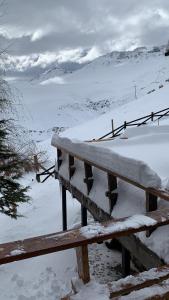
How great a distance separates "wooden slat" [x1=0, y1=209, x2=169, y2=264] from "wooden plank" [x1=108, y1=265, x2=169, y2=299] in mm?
333

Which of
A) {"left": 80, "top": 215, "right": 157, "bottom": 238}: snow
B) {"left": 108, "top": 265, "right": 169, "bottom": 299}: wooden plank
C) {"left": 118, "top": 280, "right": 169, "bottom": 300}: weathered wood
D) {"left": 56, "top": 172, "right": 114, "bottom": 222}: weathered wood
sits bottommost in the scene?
{"left": 56, "top": 172, "right": 114, "bottom": 222}: weathered wood

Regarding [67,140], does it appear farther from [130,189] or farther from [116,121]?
[116,121]

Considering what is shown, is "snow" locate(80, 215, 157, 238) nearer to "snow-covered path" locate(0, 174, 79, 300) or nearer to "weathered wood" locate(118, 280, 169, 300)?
"weathered wood" locate(118, 280, 169, 300)

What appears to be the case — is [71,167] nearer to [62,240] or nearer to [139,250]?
[139,250]

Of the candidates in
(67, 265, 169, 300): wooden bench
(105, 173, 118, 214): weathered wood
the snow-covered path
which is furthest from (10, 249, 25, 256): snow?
Result: the snow-covered path

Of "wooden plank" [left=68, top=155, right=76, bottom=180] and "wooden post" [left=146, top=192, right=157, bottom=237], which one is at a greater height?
"wooden post" [left=146, top=192, right=157, bottom=237]

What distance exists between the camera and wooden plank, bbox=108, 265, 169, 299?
2803 mm

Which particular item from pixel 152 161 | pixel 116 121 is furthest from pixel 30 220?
pixel 116 121

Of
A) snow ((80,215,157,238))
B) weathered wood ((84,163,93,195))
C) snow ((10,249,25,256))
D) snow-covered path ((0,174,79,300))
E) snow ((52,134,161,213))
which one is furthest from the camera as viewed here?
weathered wood ((84,163,93,195))

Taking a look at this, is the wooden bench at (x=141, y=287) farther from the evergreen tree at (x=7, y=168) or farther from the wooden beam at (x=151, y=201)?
the evergreen tree at (x=7, y=168)

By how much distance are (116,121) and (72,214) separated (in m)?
30.8

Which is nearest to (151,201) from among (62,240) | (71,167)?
(62,240)

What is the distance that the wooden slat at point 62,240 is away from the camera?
2651mm

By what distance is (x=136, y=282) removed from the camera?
2879 millimetres
